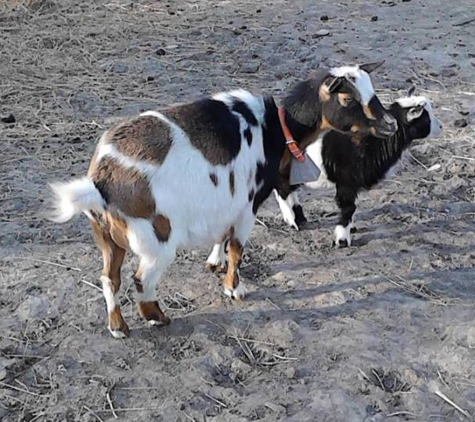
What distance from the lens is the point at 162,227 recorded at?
3.66 meters

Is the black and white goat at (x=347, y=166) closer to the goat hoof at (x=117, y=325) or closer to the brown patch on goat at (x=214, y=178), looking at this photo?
the brown patch on goat at (x=214, y=178)

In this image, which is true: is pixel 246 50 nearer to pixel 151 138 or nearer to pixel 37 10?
pixel 37 10

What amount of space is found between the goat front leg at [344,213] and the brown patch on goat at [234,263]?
Answer: 0.88 m

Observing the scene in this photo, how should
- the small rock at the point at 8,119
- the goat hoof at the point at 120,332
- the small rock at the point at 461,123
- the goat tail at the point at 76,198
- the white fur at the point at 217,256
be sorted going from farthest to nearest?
the small rock at the point at 8,119 < the small rock at the point at 461,123 < the white fur at the point at 217,256 < the goat hoof at the point at 120,332 < the goat tail at the point at 76,198

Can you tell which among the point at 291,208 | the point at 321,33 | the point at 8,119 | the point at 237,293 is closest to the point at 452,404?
the point at 237,293

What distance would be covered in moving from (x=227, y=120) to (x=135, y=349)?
3.97 ft

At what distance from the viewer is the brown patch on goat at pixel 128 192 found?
359 centimetres

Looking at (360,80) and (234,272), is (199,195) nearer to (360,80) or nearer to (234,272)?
(234,272)

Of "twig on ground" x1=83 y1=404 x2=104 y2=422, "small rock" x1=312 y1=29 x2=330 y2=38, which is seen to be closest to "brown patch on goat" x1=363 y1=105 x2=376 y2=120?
"twig on ground" x1=83 y1=404 x2=104 y2=422

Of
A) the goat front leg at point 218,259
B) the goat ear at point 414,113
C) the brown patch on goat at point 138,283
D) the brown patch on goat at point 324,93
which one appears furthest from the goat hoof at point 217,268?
the goat ear at point 414,113

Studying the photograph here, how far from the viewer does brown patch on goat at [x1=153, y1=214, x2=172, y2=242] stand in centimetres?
364

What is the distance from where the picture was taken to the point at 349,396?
361cm

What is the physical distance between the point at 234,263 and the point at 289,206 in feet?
2.85

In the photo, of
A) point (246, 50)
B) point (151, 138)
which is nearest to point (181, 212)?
point (151, 138)
